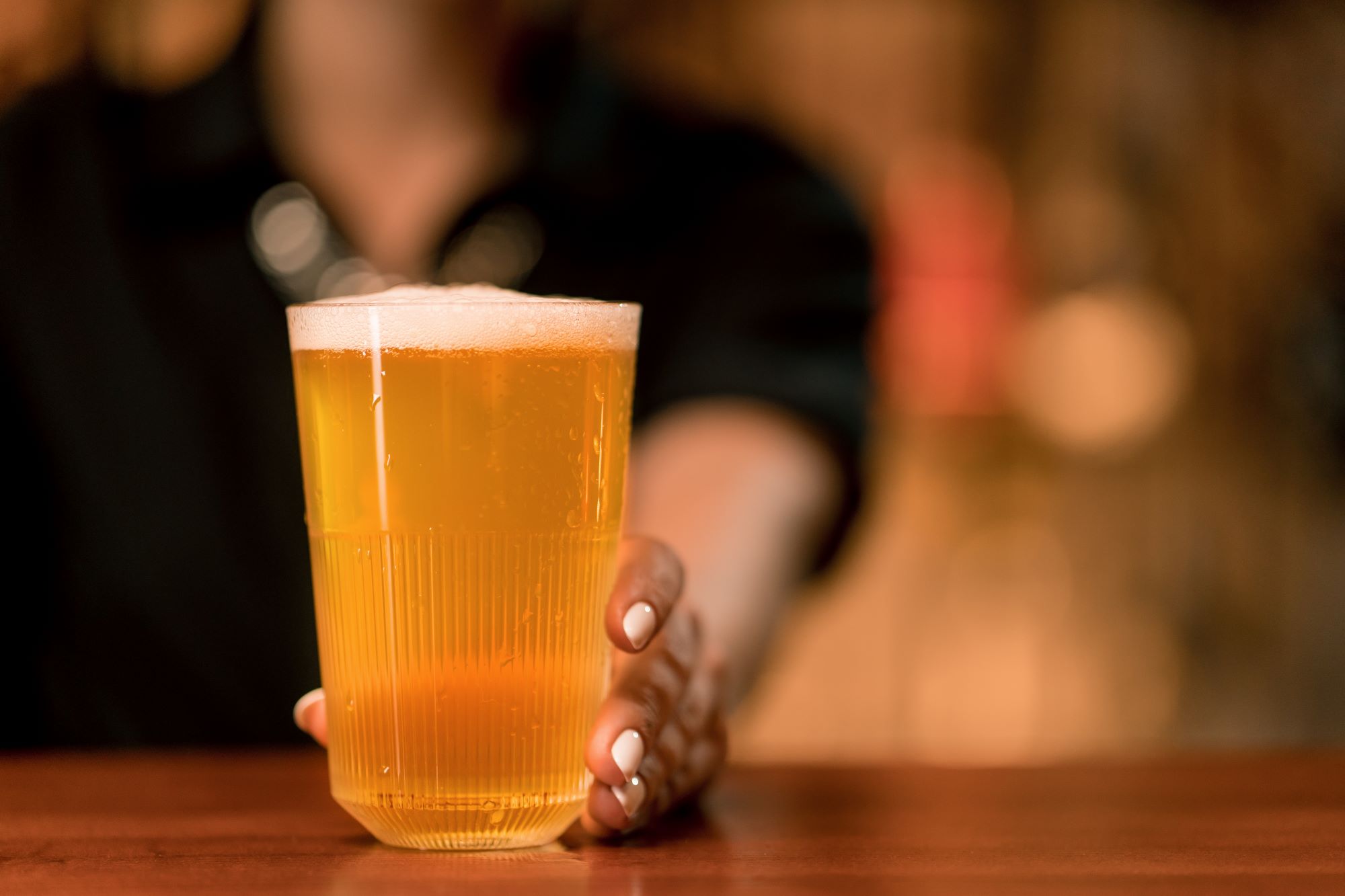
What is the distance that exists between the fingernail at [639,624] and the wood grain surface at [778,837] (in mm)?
112

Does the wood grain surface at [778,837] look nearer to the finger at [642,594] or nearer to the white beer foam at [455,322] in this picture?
the finger at [642,594]

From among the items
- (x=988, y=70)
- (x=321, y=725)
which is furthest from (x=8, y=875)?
(x=988, y=70)

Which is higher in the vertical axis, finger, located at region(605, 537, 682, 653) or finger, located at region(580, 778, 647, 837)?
finger, located at region(605, 537, 682, 653)

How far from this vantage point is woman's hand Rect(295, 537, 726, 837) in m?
0.75

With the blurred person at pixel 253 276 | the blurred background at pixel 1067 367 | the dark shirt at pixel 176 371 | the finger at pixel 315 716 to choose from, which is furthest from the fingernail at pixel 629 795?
the blurred background at pixel 1067 367

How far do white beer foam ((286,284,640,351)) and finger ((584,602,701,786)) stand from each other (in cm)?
20

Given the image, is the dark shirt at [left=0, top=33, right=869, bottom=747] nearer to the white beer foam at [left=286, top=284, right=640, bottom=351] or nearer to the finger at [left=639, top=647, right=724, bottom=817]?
the finger at [left=639, top=647, right=724, bottom=817]

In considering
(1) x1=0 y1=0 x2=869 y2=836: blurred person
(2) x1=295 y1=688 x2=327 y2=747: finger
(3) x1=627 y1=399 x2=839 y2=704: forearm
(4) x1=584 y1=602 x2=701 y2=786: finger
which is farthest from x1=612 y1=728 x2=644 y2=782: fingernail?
(1) x1=0 y1=0 x2=869 y2=836: blurred person

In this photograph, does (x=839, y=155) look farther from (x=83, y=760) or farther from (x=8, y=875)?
(x=8, y=875)

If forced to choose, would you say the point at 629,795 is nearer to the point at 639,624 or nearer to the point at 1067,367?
the point at 639,624

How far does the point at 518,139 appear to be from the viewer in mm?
1916

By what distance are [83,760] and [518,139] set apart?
1061 mm

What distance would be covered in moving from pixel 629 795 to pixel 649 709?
5 cm

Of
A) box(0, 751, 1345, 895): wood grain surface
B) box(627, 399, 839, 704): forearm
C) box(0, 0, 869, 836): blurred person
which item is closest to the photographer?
box(0, 751, 1345, 895): wood grain surface
